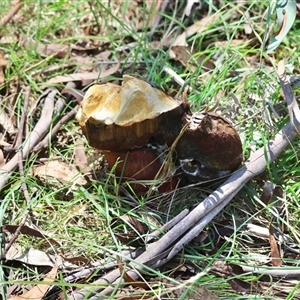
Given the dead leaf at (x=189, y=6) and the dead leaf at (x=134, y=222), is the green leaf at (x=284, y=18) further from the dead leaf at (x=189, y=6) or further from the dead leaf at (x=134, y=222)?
the dead leaf at (x=134, y=222)

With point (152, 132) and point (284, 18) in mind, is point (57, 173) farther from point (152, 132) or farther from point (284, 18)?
point (284, 18)

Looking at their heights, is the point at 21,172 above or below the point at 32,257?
above

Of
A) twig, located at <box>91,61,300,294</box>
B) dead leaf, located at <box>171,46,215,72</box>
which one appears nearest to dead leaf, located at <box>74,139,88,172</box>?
twig, located at <box>91,61,300,294</box>

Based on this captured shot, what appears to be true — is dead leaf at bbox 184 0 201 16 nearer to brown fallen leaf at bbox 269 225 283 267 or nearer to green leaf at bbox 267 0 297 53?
green leaf at bbox 267 0 297 53

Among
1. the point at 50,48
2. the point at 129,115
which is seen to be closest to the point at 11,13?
the point at 50,48

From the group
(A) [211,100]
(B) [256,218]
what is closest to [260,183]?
(B) [256,218]

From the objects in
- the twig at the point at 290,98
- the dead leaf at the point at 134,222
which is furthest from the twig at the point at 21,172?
the twig at the point at 290,98

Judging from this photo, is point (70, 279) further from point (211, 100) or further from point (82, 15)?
Result: point (82, 15)
